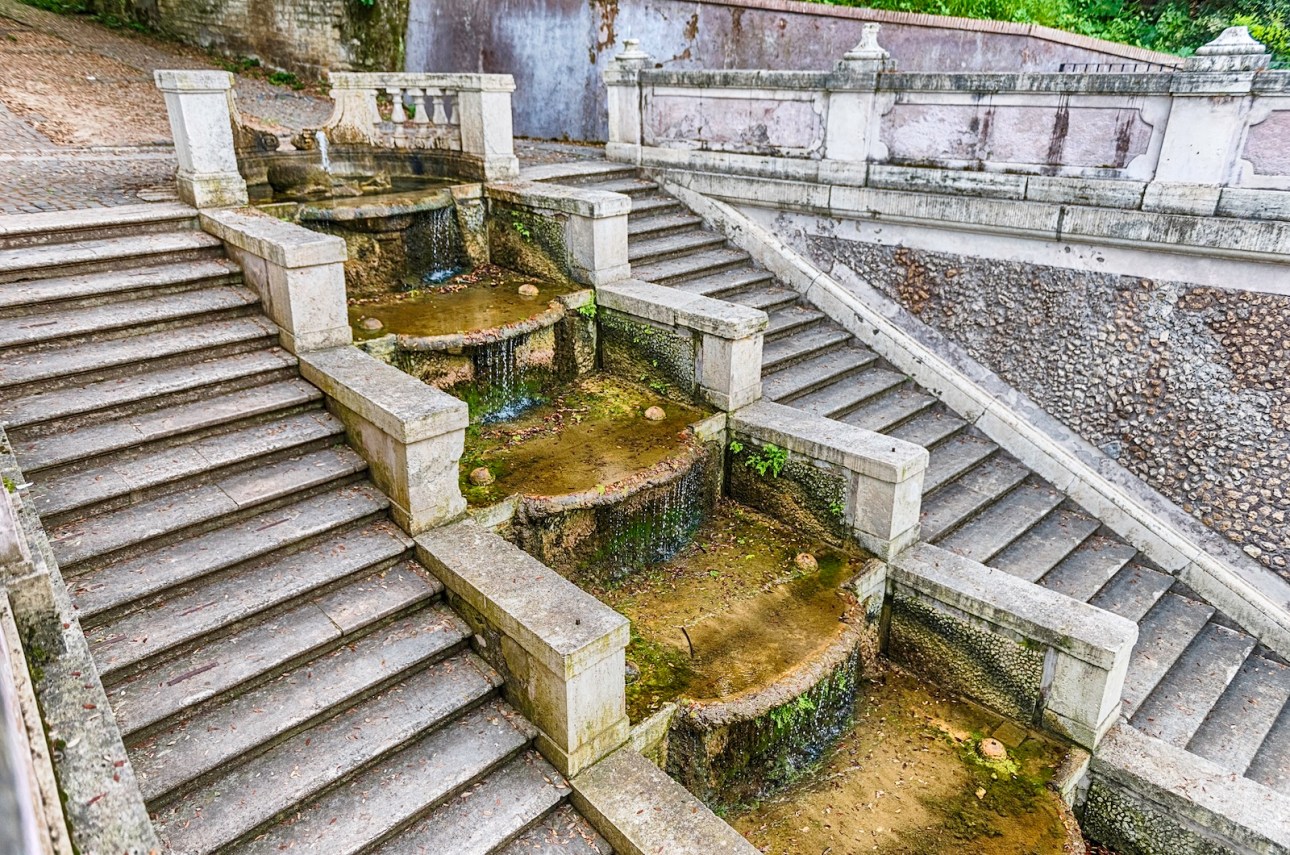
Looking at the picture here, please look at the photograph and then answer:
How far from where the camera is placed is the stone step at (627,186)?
10.3m

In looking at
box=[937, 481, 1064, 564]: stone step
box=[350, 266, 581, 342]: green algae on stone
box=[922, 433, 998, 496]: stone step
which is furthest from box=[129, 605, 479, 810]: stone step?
box=[922, 433, 998, 496]: stone step

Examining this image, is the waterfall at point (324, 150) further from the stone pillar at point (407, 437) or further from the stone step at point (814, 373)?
the stone step at point (814, 373)

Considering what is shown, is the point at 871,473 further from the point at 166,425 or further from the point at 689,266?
the point at 166,425

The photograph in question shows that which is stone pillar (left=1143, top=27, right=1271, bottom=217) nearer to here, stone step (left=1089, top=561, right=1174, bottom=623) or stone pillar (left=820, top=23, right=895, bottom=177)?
stone pillar (left=820, top=23, right=895, bottom=177)

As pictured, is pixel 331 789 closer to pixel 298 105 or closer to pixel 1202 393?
pixel 1202 393

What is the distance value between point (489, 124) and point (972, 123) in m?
4.97

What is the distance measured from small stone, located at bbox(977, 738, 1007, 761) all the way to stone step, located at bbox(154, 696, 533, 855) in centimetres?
309

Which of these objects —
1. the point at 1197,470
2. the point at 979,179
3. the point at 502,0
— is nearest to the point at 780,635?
the point at 1197,470

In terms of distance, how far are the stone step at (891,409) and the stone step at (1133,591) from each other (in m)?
2.32

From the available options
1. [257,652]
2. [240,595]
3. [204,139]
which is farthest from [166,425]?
[204,139]

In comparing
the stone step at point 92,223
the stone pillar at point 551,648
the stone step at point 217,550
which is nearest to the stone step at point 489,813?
the stone pillar at point 551,648

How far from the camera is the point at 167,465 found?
5.29 meters

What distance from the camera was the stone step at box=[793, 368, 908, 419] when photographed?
8.09 m

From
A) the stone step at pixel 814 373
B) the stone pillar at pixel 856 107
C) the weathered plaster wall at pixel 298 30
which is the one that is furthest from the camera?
the weathered plaster wall at pixel 298 30
